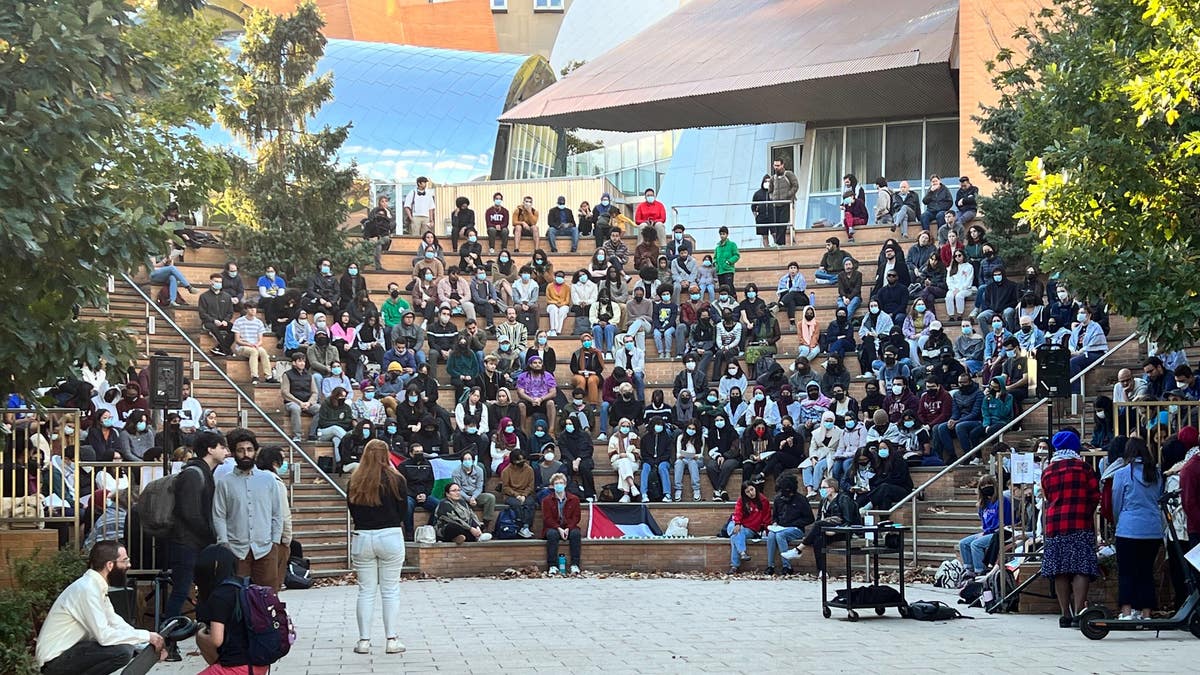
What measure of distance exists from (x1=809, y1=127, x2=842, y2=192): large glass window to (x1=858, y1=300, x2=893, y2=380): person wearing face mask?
1037 centimetres

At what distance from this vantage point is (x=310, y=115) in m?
33.4

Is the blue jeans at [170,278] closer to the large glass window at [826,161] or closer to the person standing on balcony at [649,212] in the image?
the person standing on balcony at [649,212]

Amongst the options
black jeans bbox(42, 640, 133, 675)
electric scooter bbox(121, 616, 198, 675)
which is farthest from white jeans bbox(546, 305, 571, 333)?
black jeans bbox(42, 640, 133, 675)

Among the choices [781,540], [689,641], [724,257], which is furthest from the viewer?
[724,257]

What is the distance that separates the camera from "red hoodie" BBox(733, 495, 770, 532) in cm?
2211

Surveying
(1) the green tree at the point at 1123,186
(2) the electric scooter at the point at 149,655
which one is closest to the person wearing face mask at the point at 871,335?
(1) the green tree at the point at 1123,186

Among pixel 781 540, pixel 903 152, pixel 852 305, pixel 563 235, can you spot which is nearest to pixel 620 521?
pixel 781 540

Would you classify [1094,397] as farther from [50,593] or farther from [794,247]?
[50,593]

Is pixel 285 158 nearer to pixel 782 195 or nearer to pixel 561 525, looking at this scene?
pixel 782 195

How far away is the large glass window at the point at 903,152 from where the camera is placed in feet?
120

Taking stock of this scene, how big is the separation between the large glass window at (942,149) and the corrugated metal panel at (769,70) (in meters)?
0.68

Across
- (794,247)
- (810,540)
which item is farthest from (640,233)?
(810,540)

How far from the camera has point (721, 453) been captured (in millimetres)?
24609

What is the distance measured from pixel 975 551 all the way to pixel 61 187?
1181cm
